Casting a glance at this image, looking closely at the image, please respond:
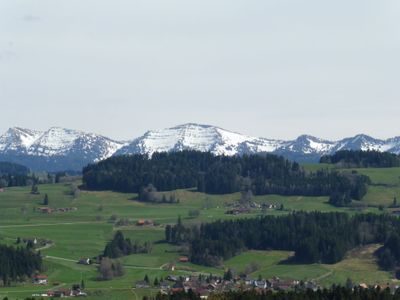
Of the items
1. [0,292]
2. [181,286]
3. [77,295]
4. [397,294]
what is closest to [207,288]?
[181,286]

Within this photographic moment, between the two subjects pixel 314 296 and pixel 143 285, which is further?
pixel 143 285

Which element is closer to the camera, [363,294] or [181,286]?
[363,294]

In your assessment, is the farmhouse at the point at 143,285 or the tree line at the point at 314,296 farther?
the farmhouse at the point at 143,285

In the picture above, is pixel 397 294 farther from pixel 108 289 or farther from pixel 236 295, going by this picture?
pixel 108 289

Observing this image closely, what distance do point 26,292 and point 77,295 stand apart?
1128 cm

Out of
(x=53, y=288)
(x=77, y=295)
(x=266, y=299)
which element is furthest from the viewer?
(x=53, y=288)

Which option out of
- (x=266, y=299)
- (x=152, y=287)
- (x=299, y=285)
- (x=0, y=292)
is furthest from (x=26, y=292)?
(x=266, y=299)

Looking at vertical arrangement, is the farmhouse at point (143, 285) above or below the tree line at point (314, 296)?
below

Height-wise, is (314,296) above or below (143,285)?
above

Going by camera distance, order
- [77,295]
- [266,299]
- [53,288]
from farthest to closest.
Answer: [53,288] → [77,295] → [266,299]

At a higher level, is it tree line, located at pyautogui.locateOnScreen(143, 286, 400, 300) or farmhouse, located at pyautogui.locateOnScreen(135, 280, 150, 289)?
tree line, located at pyautogui.locateOnScreen(143, 286, 400, 300)

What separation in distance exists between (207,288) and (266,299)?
1835 inches

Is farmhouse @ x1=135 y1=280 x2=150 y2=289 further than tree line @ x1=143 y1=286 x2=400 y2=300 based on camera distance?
Yes

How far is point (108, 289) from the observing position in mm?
192750
